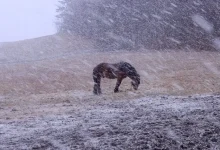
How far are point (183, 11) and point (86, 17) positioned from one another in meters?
9.76

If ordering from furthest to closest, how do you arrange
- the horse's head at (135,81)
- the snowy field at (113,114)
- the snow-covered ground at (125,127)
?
the horse's head at (135,81) < the snowy field at (113,114) < the snow-covered ground at (125,127)

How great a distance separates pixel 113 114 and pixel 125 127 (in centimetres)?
164

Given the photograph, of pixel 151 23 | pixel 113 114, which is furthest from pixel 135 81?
pixel 151 23

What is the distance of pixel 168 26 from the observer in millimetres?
30594

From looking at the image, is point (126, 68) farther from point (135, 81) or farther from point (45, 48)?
point (45, 48)

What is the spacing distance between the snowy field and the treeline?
9.66 meters

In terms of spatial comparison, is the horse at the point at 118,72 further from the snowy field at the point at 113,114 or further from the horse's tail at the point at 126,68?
the snowy field at the point at 113,114

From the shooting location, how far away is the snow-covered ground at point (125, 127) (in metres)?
5.86

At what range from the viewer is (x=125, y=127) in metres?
7.03

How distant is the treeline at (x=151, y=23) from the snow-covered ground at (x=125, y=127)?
20050 mm

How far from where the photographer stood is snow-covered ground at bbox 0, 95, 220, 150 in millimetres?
5863

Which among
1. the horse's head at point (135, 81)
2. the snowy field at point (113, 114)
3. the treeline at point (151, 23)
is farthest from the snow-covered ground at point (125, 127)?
the treeline at point (151, 23)

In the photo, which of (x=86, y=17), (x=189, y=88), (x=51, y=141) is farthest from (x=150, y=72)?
(x=86, y=17)

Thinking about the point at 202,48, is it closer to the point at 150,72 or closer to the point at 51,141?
the point at 150,72
